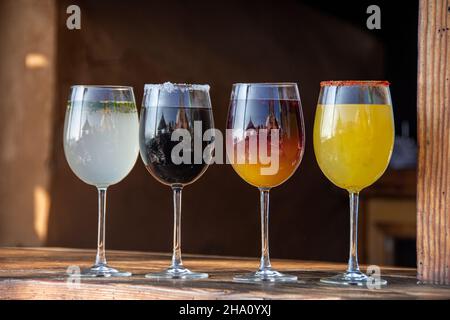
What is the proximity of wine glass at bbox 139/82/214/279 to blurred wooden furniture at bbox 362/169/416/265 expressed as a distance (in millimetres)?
3055

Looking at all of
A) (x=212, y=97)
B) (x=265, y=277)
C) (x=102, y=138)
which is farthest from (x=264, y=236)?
(x=212, y=97)

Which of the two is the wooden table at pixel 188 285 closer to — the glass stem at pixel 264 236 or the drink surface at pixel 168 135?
the glass stem at pixel 264 236

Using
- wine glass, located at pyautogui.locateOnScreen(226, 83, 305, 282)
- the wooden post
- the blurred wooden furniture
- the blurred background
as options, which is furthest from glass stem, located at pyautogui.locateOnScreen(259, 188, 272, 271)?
the blurred wooden furniture

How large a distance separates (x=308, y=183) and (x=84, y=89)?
3550 millimetres

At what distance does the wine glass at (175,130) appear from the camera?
1.30m

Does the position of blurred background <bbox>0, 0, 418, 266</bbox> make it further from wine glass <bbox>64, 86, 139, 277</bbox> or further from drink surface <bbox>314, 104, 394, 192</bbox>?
drink surface <bbox>314, 104, 394, 192</bbox>

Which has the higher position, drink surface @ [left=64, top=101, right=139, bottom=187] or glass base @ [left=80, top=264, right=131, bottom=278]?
drink surface @ [left=64, top=101, right=139, bottom=187]

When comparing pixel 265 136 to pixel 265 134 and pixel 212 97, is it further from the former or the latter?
pixel 212 97

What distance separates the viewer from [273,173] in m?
1.28

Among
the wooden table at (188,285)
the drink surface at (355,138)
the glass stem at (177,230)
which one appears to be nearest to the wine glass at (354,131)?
the drink surface at (355,138)

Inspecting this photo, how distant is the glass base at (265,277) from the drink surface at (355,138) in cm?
16

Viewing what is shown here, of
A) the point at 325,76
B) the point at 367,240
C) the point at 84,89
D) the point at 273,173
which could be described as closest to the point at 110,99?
the point at 84,89

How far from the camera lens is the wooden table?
3.60ft
